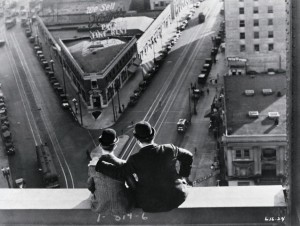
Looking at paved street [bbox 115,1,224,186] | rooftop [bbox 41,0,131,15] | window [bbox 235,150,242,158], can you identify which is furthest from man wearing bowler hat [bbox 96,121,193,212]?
rooftop [bbox 41,0,131,15]

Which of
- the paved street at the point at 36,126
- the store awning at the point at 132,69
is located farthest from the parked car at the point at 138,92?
the paved street at the point at 36,126

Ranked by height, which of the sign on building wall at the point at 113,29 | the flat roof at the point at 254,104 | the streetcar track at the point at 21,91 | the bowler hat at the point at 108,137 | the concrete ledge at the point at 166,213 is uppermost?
the bowler hat at the point at 108,137

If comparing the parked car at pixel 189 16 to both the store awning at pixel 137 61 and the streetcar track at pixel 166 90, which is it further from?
the store awning at pixel 137 61

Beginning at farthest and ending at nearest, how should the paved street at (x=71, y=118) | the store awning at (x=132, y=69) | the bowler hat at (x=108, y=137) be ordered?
the store awning at (x=132, y=69)
the paved street at (x=71, y=118)
the bowler hat at (x=108, y=137)

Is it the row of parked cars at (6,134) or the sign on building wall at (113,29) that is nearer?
the row of parked cars at (6,134)

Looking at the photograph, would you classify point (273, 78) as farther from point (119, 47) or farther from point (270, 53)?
point (119, 47)

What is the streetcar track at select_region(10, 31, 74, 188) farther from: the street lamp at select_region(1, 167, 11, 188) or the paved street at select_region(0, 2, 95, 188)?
the street lamp at select_region(1, 167, 11, 188)
